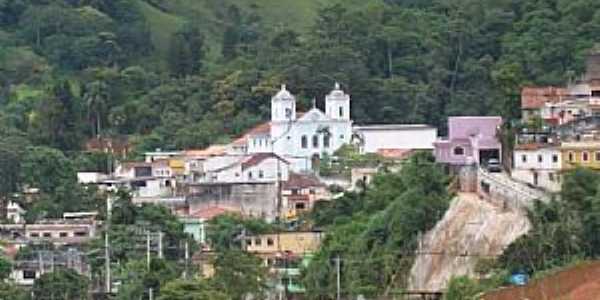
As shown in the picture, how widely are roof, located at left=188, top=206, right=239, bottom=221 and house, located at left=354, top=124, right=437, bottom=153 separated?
5229mm

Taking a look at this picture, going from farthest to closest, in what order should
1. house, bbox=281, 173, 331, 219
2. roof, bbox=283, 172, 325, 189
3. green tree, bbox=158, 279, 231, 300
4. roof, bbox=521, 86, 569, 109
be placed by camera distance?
roof, bbox=283, 172, 325, 189, house, bbox=281, 173, 331, 219, roof, bbox=521, 86, 569, 109, green tree, bbox=158, 279, 231, 300

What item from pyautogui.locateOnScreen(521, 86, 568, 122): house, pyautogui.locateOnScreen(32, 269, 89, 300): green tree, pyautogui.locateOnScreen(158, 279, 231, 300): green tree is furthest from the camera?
pyautogui.locateOnScreen(521, 86, 568, 122): house

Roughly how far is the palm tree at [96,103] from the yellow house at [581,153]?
23.0m

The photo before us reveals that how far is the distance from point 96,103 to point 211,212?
13001 mm

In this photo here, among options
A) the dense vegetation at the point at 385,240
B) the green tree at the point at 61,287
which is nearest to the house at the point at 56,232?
the green tree at the point at 61,287

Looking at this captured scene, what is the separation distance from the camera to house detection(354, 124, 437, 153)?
188ft

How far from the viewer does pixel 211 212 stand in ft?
175

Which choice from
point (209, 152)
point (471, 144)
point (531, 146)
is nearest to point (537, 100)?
point (471, 144)

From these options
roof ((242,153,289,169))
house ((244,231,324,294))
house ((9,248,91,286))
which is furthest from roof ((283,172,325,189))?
house ((9,248,91,286))

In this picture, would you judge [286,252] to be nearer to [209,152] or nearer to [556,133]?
[556,133]

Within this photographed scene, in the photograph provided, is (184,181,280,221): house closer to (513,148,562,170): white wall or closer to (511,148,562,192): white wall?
(511,148,562,192): white wall

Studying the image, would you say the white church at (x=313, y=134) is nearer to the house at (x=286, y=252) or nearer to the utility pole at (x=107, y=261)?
the house at (x=286, y=252)

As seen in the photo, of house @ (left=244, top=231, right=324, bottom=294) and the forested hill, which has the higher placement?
the forested hill

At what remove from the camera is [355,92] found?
6297 cm
